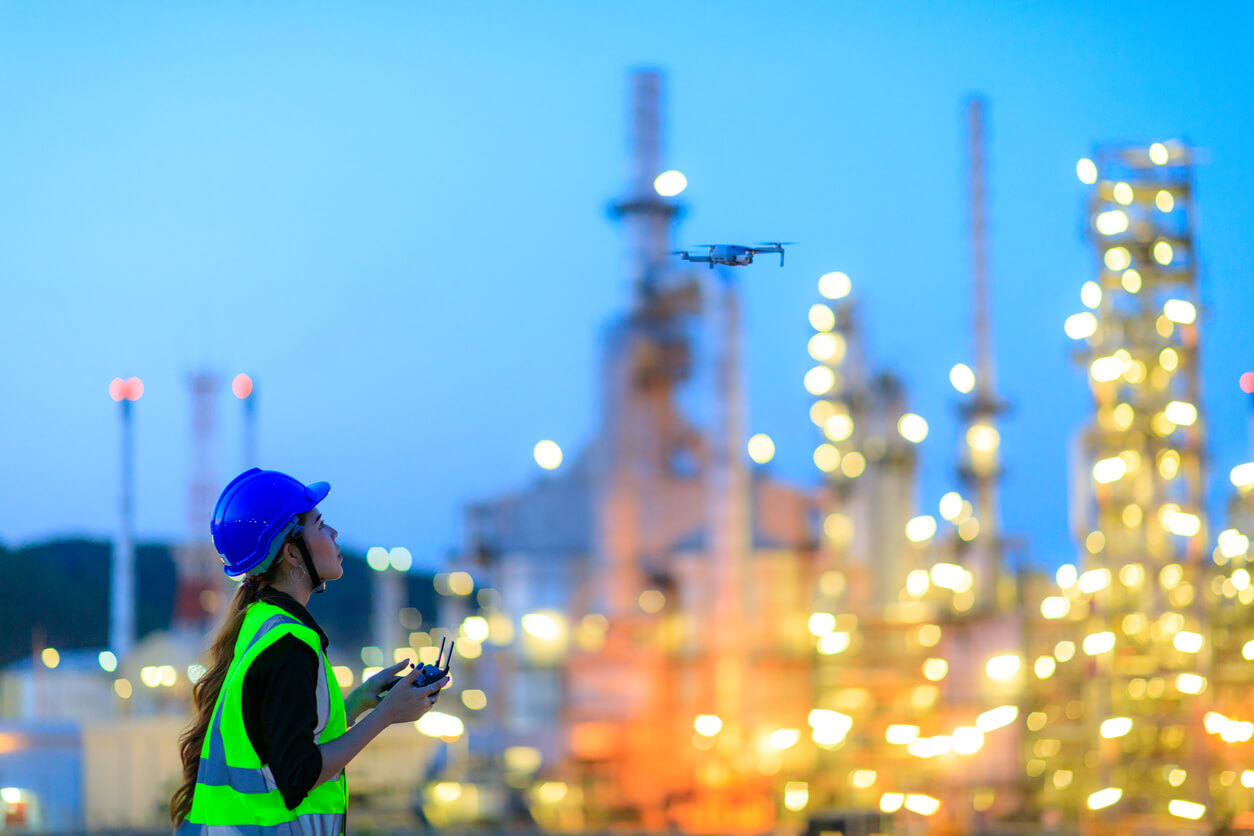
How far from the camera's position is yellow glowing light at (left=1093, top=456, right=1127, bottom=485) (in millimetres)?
23016

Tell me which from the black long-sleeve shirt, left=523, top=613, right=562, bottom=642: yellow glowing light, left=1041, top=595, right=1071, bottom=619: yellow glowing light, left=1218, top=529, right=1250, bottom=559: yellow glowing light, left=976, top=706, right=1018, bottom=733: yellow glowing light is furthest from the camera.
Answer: left=523, top=613, right=562, bottom=642: yellow glowing light

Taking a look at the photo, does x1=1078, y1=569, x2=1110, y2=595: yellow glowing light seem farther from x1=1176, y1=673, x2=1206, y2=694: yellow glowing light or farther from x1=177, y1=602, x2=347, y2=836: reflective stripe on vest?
x1=177, y1=602, x2=347, y2=836: reflective stripe on vest

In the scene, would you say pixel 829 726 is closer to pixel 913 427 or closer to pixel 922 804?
pixel 922 804

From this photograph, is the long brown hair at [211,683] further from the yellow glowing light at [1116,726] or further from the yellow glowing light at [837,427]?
the yellow glowing light at [837,427]

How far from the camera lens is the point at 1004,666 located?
1102 inches

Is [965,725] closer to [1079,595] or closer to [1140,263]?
[1079,595]

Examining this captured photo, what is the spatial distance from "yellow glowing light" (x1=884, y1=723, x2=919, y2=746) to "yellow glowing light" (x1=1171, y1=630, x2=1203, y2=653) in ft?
25.0

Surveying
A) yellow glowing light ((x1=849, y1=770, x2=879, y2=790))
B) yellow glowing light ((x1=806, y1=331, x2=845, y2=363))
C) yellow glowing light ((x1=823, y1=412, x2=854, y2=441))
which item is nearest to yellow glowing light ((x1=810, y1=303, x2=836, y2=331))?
yellow glowing light ((x1=806, y1=331, x2=845, y2=363))

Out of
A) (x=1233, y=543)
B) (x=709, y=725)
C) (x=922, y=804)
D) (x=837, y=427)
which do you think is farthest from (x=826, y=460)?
(x=1233, y=543)

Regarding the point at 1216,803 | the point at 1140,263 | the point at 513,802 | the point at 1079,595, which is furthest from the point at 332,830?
the point at 513,802

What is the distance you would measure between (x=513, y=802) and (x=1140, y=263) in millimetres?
13161

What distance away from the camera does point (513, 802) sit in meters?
28.4

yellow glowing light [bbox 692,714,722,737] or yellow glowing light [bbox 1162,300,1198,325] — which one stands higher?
yellow glowing light [bbox 1162,300,1198,325]

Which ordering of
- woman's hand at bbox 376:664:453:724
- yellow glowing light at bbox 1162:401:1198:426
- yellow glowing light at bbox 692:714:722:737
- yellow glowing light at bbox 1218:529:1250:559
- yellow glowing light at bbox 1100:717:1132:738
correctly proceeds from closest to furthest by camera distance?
woman's hand at bbox 376:664:453:724 < yellow glowing light at bbox 1100:717:1132:738 < yellow glowing light at bbox 1218:529:1250:559 < yellow glowing light at bbox 1162:401:1198:426 < yellow glowing light at bbox 692:714:722:737
